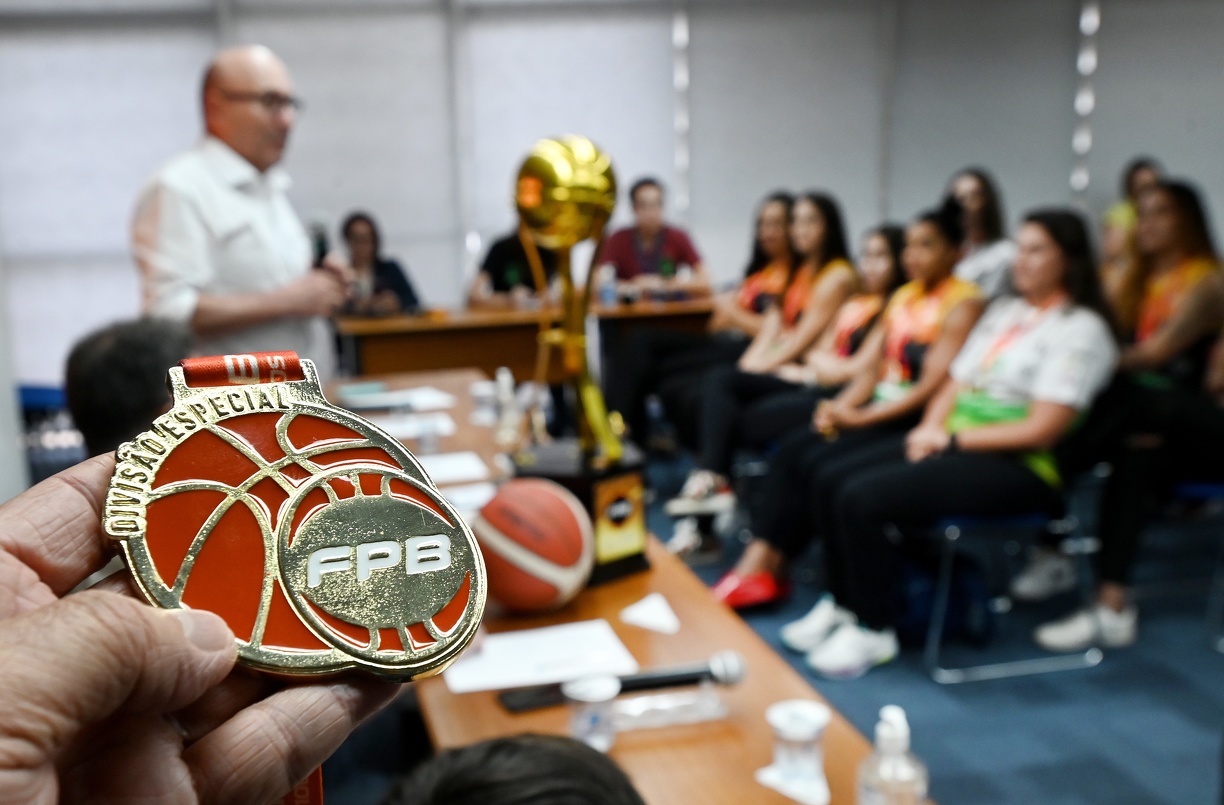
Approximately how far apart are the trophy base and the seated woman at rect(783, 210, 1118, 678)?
115 cm

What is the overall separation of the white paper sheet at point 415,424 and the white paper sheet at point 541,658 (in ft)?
4.03

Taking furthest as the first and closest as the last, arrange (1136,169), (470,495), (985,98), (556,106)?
(985,98), (556,106), (1136,169), (470,495)

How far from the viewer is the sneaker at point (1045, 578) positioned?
350 centimetres

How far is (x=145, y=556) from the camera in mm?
446

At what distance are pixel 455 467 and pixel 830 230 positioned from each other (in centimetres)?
243

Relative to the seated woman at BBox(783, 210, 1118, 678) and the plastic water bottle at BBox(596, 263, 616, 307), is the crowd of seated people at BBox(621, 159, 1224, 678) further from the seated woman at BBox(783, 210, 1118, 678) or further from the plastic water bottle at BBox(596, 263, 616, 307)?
the plastic water bottle at BBox(596, 263, 616, 307)

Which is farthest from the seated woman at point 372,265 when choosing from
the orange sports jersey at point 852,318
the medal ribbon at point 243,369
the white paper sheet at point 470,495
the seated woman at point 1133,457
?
the medal ribbon at point 243,369

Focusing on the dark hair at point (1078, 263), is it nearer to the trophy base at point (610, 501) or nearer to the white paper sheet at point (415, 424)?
the trophy base at point (610, 501)

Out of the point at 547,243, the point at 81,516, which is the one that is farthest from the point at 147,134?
the point at 81,516

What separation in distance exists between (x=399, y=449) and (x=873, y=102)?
7.74 m

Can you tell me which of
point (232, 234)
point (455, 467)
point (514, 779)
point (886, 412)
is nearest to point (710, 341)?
point (886, 412)

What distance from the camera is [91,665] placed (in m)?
0.37

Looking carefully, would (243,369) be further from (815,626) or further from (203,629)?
(815,626)

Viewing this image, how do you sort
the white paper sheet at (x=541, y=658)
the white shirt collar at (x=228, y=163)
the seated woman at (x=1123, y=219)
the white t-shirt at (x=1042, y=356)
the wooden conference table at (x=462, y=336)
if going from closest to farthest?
the white paper sheet at (x=541, y=658)
the white shirt collar at (x=228, y=163)
the white t-shirt at (x=1042, y=356)
the wooden conference table at (x=462, y=336)
the seated woman at (x=1123, y=219)
